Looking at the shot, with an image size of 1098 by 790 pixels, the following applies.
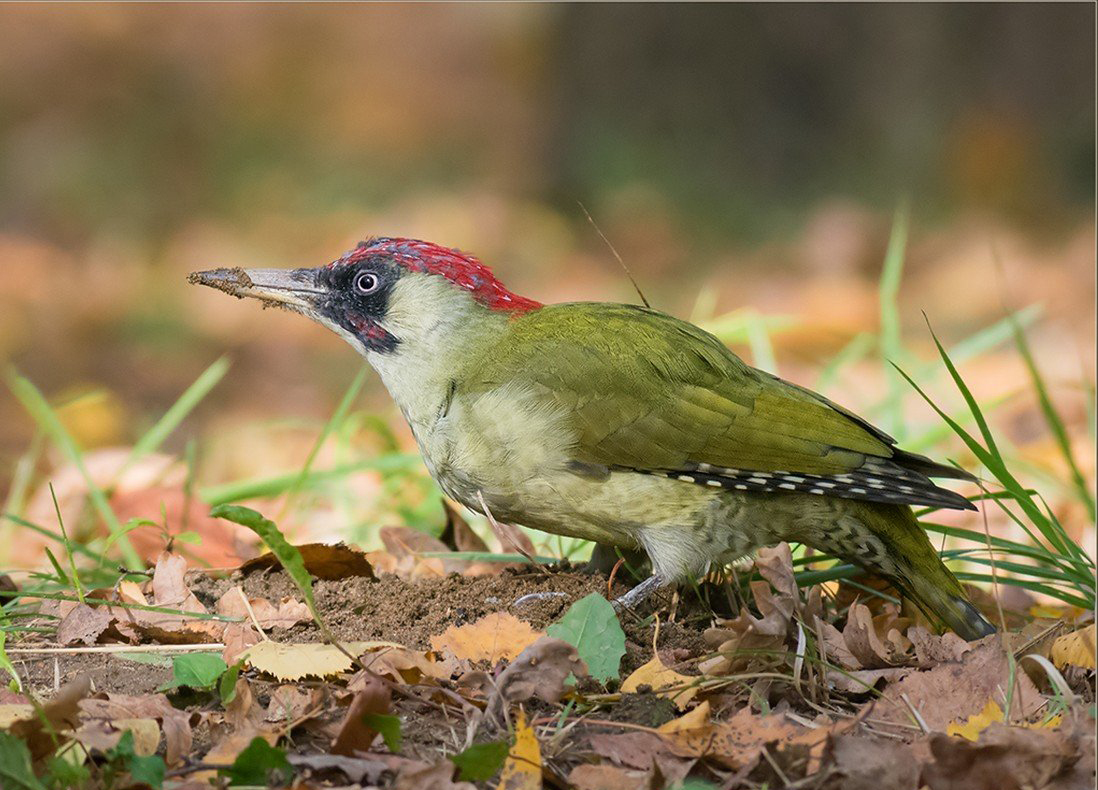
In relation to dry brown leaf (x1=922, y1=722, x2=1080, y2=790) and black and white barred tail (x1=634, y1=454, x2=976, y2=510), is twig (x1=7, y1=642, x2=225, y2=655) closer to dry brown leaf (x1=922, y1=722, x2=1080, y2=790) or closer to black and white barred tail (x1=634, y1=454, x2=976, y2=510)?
black and white barred tail (x1=634, y1=454, x2=976, y2=510)

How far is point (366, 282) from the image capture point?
152 inches

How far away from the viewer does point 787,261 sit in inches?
392

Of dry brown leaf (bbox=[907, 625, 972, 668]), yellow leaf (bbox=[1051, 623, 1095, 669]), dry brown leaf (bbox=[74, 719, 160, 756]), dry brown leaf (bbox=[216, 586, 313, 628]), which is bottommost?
dry brown leaf (bbox=[74, 719, 160, 756])

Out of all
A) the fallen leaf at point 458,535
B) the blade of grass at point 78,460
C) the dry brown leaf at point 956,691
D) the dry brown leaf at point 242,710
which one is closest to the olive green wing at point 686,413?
the dry brown leaf at point 956,691

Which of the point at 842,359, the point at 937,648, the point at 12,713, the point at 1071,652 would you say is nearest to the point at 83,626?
the point at 12,713

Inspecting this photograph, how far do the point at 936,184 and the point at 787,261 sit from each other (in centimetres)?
171

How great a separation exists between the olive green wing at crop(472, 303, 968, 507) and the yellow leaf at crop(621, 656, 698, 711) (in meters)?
0.74

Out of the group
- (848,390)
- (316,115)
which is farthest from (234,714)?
(316,115)

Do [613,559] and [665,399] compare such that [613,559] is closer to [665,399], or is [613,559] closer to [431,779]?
[665,399]

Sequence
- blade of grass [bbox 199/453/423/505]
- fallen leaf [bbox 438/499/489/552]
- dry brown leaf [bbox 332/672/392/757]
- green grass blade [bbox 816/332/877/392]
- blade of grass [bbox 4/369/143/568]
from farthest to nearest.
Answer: green grass blade [bbox 816/332/877/392] → blade of grass [bbox 199/453/423/505] → fallen leaf [bbox 438/499/489/552] → blade of grass [bbox 4/369/143/568] → dry brown leaf [bbox 332/672/392/757]

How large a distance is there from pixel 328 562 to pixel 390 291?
0.80 meters

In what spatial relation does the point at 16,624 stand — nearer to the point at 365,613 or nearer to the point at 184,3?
the point at 365,613

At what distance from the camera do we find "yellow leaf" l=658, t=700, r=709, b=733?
2.61 meters

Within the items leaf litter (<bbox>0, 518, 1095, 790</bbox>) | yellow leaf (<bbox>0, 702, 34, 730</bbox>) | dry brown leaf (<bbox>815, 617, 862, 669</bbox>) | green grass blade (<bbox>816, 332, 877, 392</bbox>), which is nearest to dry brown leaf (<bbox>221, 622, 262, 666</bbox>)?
leaf litter (<bbox>0, 518, 1095, 790</bbox>)
